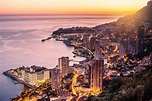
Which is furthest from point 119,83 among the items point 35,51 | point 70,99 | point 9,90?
point 35,51

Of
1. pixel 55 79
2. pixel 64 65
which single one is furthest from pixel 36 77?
pixel 55 79

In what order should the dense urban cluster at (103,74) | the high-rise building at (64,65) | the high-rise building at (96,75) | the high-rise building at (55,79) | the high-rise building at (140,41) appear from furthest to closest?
the high-rise building at (140,41)
the high-rise building at (64,65)
the high-rise building at (55,79)
the high-rise building at (96,75)
the dense urban cluster at (103,74)

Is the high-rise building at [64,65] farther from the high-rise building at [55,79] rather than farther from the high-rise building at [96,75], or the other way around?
the high-rise building at [96,75]

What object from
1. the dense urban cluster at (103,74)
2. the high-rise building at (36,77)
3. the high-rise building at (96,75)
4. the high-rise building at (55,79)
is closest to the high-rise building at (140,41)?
the dense urban cluster at (103,74)

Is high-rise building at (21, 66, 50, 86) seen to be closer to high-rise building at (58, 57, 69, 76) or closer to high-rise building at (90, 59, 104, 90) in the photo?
high-rise building at (58, 57, 69, 76)

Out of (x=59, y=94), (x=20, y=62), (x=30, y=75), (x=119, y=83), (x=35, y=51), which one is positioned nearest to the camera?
(x=119, y=83)

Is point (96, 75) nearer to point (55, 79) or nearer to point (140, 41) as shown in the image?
point (55, 79)

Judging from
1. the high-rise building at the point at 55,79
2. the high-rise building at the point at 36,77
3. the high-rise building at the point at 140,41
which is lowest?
the high-rise building at the point at 36,77

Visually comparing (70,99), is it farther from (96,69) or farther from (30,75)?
(30,75)
